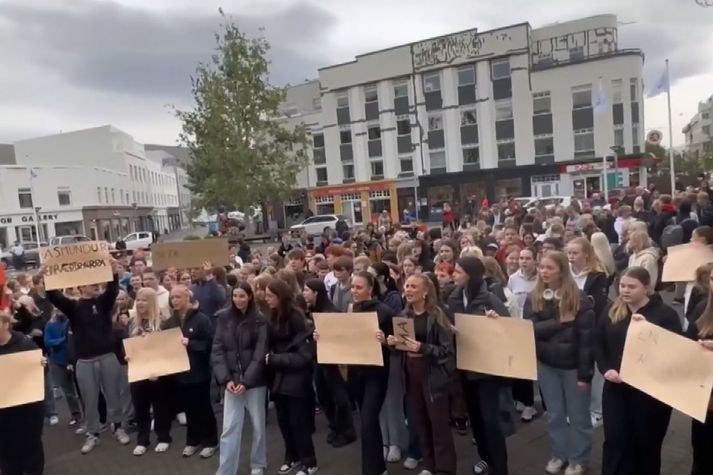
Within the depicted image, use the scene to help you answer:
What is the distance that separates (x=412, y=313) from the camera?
477cm

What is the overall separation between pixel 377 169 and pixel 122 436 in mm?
39198

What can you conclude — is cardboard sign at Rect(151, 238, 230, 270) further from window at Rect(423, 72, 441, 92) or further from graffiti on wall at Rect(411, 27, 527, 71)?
window at Rect(423, 72, 441, 92)

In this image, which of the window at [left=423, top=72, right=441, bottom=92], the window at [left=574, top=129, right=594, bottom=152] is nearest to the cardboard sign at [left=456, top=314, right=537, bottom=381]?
the window at [left=574, top=129, right=594, bottom=152]

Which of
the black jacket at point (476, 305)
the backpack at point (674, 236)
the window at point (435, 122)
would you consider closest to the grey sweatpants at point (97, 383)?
the black jacket at point (476, 305)

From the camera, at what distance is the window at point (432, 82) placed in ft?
138

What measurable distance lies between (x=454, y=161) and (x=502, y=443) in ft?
126

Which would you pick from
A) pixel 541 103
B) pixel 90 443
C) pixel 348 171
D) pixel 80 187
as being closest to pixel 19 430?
pixel 90 443

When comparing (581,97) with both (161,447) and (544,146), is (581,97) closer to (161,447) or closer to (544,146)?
(544,146)

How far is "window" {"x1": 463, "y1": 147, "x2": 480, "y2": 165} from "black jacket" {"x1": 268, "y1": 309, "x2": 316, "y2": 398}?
37.8 metres

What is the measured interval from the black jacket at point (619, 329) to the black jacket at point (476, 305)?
33.1 inches

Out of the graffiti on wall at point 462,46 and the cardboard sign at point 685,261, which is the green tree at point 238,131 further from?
the cardboard sign at point 685,261

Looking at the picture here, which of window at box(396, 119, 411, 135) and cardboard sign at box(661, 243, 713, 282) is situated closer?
cardboard sign at box(661, 243, 713, 282)

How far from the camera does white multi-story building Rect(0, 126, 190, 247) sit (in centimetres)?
4878

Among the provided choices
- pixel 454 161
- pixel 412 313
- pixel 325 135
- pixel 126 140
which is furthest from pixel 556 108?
pixel 126 140
